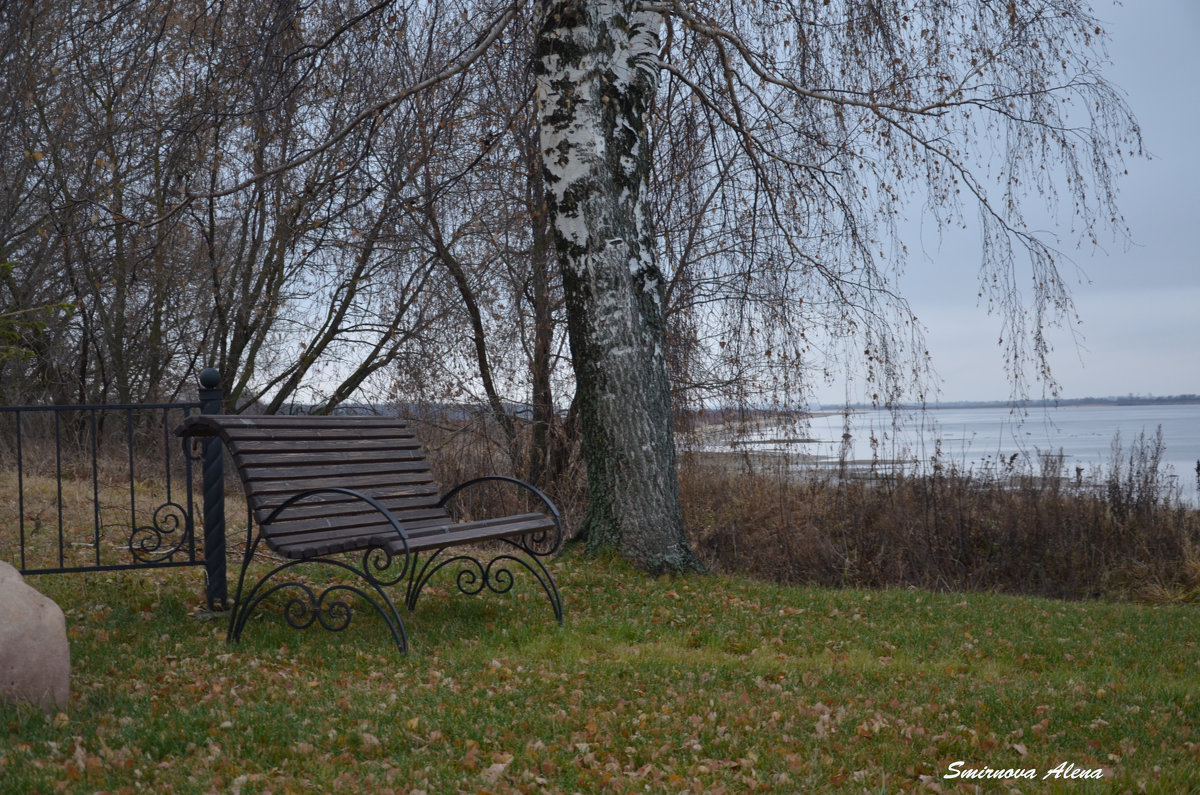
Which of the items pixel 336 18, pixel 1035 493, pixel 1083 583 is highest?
pixel 336 18

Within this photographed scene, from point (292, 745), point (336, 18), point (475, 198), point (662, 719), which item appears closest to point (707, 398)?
point (475, 198)

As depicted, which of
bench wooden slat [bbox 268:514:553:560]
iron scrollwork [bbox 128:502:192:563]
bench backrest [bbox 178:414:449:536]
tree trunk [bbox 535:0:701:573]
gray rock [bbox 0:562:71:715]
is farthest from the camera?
tree trunk [bbox 535:0:701:573]

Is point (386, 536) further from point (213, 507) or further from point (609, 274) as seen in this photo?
point (609, 274)

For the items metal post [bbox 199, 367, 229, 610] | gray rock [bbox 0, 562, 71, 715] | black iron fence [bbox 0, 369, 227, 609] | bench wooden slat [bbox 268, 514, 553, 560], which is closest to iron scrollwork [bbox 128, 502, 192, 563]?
black iron fence [bbox 0, 369, 227, 609]

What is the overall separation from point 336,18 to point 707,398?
5.25m

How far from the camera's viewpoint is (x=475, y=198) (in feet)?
37.0

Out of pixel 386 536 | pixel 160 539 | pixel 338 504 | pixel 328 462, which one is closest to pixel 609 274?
pixel 328 462

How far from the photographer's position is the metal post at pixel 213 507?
228 inches

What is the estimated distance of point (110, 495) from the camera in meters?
11.7

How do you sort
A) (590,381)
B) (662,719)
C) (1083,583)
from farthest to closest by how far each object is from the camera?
(1083,583), (590,381), (662,719)

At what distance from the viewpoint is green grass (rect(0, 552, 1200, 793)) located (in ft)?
11.1

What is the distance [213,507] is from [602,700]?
2846mm

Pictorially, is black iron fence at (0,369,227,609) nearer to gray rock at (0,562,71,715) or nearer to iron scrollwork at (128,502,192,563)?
iron scrollwork at (128,502,192,563)

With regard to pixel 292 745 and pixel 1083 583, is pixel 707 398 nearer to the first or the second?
pixel 1083 583
